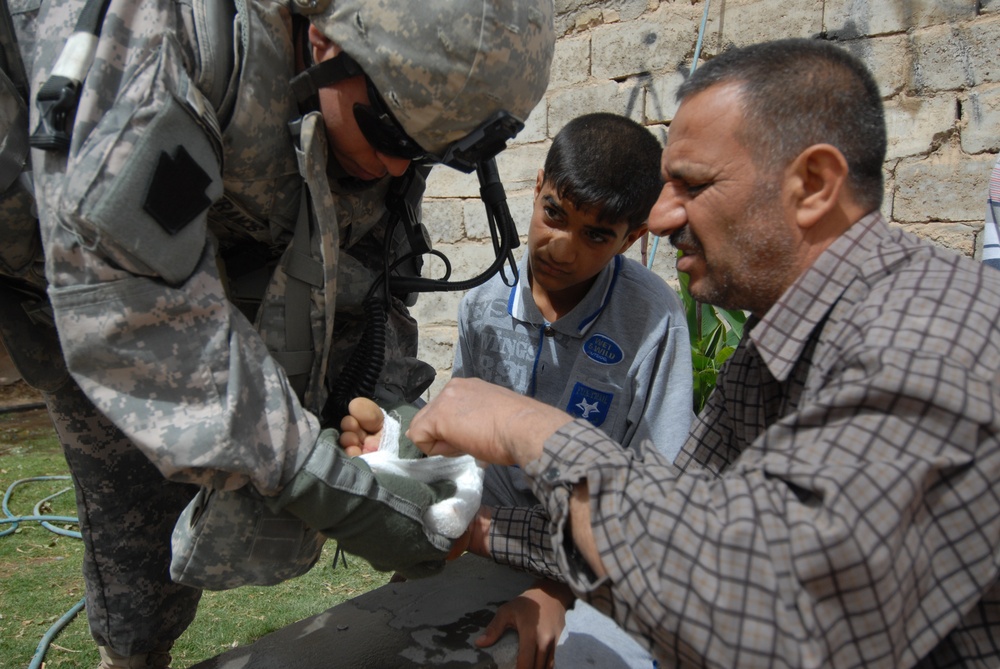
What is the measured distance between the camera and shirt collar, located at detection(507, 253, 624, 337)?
2.47 m

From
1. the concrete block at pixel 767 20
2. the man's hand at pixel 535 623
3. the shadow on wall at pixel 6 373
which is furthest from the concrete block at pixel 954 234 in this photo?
the shadow on wall at pixel 6 373

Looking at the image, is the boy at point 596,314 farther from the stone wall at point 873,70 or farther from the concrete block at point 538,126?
the concrete block at point 538,126

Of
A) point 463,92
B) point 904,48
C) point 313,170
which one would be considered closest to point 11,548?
point 313,170

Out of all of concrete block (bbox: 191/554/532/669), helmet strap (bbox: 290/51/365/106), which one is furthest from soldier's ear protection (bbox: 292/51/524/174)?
concrete block (bbox: 191/554/532/669)

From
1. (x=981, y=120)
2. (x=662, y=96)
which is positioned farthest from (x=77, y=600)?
(x=981, y=120)

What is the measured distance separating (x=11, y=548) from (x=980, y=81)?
16.6ft

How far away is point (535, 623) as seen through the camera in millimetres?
1967

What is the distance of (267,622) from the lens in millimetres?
3146

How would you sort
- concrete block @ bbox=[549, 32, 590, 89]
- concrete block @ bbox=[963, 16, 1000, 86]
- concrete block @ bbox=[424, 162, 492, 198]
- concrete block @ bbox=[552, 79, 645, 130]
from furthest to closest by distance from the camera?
concrete block @ bbox=[424, 162, 492, 198], concrete block @ bbox=[549, 32, 590, 89], concrete block @ bbox=[552, 79, 645, 130], concrete block @ bbox=[963, 16, 1000, 86]

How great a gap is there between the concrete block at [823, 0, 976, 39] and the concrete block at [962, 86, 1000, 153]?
0.35m

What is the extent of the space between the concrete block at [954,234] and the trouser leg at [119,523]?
3.30 m

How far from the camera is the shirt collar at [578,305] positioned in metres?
2.47

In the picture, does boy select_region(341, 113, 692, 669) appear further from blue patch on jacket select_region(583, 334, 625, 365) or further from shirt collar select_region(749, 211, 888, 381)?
shirt collar select_region(749, 211, 888, 381)

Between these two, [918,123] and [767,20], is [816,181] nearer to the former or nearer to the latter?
[918,123]
